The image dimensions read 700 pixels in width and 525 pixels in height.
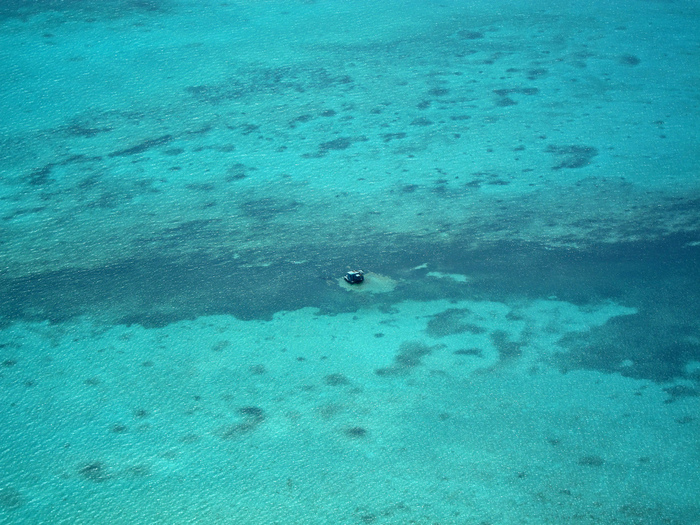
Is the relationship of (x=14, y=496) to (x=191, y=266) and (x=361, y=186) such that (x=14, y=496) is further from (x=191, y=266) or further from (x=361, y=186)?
(x=361, y=186)

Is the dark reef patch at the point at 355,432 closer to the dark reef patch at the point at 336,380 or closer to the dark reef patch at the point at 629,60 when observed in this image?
the dark reef patch at the point at 336,380

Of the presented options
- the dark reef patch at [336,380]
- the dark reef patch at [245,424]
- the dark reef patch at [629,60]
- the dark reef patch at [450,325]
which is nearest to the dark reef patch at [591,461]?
the dark reef patch at [450,325]

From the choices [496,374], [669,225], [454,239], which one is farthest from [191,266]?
[669,225]

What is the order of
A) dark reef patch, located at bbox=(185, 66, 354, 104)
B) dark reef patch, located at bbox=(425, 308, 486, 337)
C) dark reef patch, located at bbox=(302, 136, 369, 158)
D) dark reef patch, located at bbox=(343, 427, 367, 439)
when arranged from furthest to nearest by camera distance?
dark reef patch, located at bbox=(185, 66, 354, 104) → dark reef patch, located at bbox=(302, 136, 369, 158) → dark reef patch, located at bbox=(425, 308, 486, 337) → dark reef patch, located at bbox=(343, 427, 367, 439)

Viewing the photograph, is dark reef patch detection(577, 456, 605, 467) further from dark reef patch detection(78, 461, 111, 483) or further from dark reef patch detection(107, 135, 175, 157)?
dark reef patch detection(107, 135, 175, 157)

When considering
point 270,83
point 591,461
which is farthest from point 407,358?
point 270,83

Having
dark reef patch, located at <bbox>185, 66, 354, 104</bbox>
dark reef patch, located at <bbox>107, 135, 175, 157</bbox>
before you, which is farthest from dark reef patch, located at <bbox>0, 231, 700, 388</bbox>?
dark reef patch, located at <bbox>185, 66, 354, 104</bbox>

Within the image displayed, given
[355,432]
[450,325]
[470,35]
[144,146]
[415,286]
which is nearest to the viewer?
[355,432]

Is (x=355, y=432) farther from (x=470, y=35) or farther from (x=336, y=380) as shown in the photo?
(x=470, y=35)
